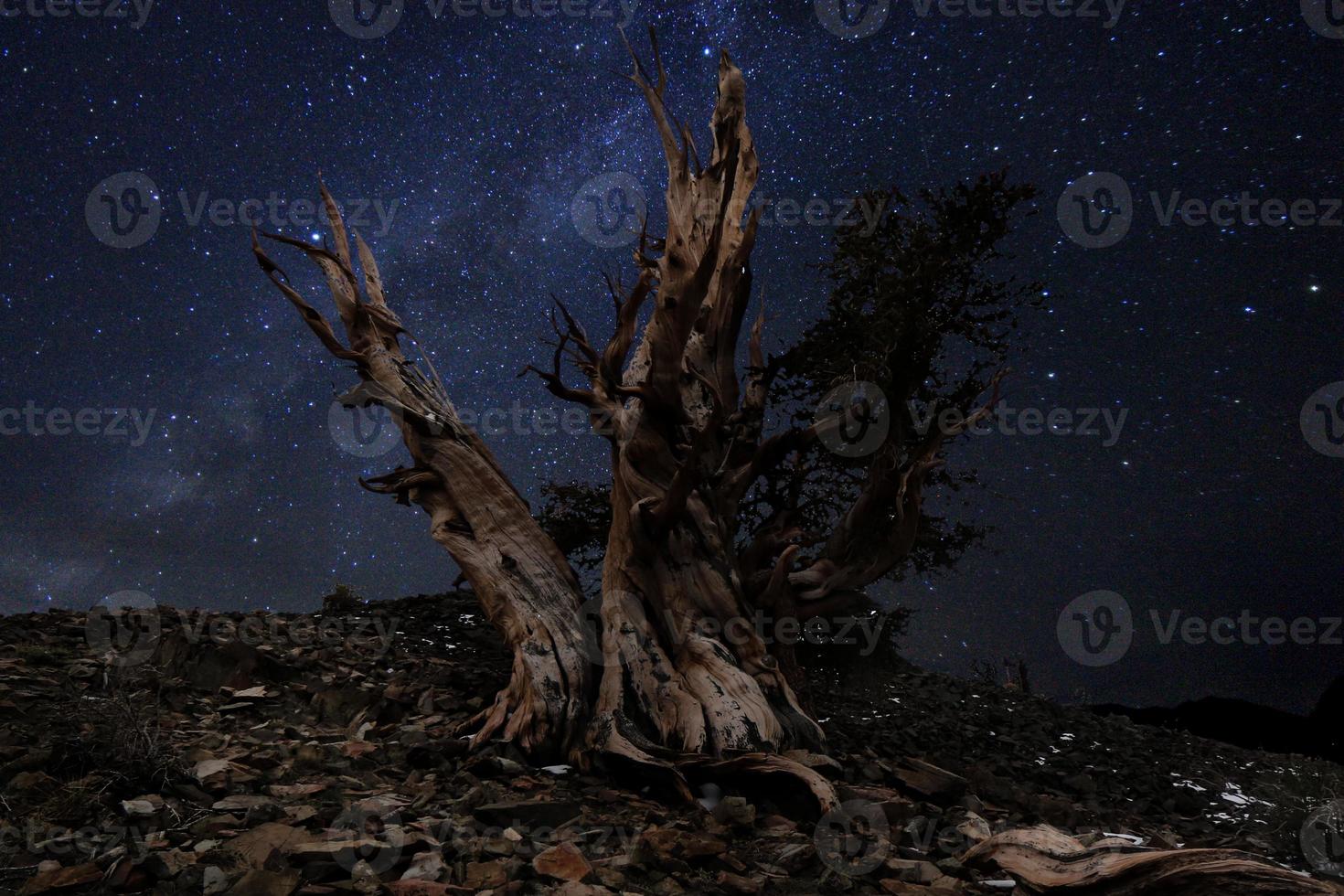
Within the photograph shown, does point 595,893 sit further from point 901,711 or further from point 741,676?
point 901,711

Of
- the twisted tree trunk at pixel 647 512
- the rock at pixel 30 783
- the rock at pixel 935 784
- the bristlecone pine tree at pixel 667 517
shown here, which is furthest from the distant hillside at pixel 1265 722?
the rock at pixel 30 783

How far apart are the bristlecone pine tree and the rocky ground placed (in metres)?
0.62

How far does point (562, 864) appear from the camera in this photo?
360 centimetres

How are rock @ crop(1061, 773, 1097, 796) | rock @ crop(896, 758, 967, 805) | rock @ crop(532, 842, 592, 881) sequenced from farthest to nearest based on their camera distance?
rock @ crop(1061, 773, 1097, 796)
rock @ crop(896, 758, 967, 805)
rock @ crop(532, 842, 592, 881)

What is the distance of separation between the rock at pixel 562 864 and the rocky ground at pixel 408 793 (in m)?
0.01

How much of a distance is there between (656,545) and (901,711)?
5.55 metres

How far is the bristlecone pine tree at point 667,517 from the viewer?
6.19 m

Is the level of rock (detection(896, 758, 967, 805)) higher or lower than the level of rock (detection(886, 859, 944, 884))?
lower

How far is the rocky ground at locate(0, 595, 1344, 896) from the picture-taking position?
344 centimetres

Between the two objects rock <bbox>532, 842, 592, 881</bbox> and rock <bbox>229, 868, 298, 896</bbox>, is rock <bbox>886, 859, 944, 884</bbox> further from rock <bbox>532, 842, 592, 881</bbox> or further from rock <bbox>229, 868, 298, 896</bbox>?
rock <bbox>229, 868, 298, 896</bbox>

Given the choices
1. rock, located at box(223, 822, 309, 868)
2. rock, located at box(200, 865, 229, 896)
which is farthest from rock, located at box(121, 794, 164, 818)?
rock, located at box(200, 865, 229, 896)

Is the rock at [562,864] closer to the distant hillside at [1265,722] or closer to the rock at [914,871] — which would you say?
the rock at [914,871]

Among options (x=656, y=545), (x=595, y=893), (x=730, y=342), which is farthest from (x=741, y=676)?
(x=730, y=342)

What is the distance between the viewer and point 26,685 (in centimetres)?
566
